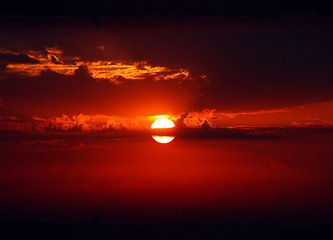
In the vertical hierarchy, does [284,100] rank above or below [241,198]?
above

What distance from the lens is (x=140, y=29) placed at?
7.45ft

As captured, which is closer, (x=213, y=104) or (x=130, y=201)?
(x=130, y=201)

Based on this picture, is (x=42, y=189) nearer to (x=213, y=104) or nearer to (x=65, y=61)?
(x=65, y=61)

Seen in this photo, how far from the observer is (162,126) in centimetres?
238

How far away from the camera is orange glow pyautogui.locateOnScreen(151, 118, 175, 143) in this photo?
93.1 inches

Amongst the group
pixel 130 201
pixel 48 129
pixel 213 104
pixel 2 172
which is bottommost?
pixel 130 201

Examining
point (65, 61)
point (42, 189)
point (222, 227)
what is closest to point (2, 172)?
point (42, 189)

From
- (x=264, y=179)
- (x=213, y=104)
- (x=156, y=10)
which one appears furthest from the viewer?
(x=213, y=104)

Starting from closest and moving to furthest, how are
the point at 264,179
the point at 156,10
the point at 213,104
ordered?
the point at 156,10 → the point at 264,179 → the point at 213,104

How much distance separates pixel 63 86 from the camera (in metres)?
2.33

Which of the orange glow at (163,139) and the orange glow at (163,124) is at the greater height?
the orange glow at (163,124)

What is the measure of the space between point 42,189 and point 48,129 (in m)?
0.42

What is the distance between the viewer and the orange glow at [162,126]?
7.76ft

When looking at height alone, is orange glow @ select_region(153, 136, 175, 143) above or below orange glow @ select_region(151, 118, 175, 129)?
below
